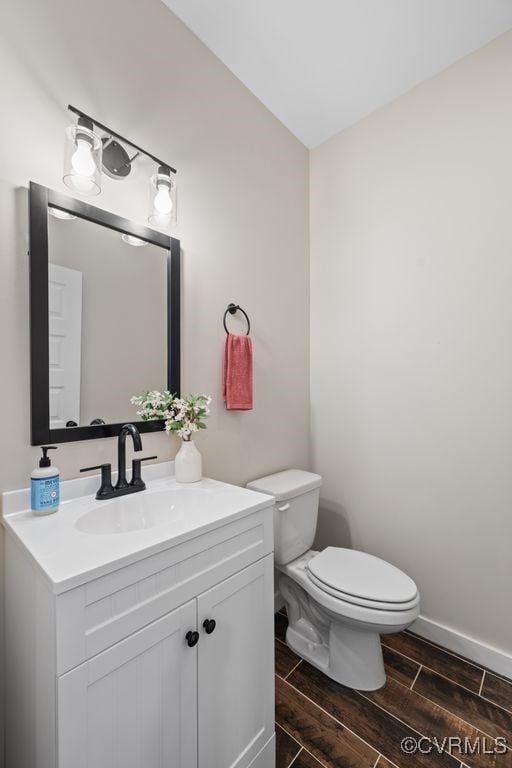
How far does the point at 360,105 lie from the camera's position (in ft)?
6.08

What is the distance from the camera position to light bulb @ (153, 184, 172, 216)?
1.29 metres

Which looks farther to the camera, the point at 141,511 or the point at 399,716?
the point at 399,716

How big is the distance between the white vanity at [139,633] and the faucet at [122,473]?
0.04 m

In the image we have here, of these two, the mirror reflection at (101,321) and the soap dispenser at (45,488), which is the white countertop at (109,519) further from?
the mirror reflection at (101,321)

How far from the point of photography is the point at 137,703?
2.45ft

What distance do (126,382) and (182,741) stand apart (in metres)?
1.02

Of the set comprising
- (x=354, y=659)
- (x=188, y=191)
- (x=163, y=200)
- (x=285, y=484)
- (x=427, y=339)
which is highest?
(x=188, y=191)

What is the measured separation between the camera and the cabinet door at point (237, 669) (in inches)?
35.4

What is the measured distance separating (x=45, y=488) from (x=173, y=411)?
1.64 feet

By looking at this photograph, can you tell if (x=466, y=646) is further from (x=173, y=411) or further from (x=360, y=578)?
(x=173, y=411)

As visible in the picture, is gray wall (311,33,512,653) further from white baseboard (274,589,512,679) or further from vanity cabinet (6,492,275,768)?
vanity cabinet (6,492,275,768)

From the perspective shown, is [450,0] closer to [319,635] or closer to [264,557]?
[264,557]

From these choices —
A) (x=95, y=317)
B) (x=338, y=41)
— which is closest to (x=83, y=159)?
(x=95, y=317)

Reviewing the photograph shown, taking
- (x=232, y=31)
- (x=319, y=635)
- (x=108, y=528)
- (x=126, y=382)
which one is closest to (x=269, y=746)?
(x=319, y=635)
